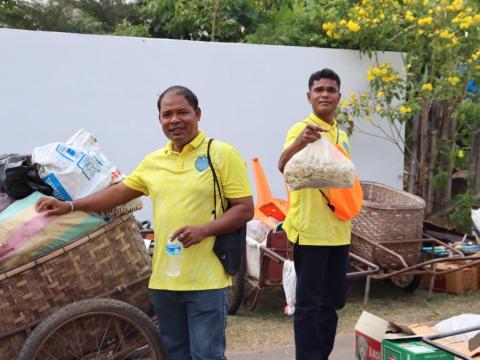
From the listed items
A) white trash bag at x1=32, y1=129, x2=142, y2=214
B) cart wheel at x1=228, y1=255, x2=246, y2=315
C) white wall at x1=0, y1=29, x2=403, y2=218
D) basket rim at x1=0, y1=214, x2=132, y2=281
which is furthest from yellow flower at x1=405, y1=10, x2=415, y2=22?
basket rim at x1=0, y1=214, x2=132, y2=281

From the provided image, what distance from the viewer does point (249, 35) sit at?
783cm

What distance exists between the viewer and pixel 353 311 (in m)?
5.37

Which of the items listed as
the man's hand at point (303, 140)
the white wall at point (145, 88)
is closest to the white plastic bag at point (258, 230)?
the white wall at point (145, 88)

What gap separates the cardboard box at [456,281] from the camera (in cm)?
586

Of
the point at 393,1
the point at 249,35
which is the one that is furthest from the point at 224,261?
the point at 249,35

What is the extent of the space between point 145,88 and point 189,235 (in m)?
3.50

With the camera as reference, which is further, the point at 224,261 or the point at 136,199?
the point at 136,199

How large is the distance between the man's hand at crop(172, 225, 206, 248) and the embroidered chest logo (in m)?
0.27

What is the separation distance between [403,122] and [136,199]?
4.21 m

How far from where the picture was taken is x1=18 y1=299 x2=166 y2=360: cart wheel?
2.95 metres

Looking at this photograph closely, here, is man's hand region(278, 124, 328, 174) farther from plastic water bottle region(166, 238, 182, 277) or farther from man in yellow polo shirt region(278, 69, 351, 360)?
plastic water bottle region(166, 238, 182, 277)

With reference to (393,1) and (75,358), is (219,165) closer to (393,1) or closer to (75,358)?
(75,358)

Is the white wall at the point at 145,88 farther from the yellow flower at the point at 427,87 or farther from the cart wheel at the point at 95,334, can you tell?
the cart wheel at the point at 95,334

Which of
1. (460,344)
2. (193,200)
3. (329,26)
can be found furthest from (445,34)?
(193,200)
